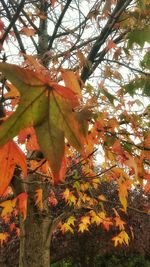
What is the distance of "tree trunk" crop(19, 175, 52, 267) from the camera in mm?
3992

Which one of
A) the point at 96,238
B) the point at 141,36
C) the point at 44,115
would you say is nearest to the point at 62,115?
the point at 44,115

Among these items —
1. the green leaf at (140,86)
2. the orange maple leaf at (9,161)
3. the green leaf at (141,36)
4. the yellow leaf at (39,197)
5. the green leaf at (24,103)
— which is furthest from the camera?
the yellow leaf at (39,197)

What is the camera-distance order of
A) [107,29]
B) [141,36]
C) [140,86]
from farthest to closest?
[140,86] < [107,29] < [141,36]

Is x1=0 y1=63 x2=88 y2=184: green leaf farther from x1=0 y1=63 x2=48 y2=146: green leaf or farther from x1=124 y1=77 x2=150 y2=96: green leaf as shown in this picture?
x1=124 y1=77 x2=150 y2=96: green leaf

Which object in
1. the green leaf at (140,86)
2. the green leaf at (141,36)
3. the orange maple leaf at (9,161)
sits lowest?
the orange maple leaf at (9,161)

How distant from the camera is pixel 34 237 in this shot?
404 centimetres

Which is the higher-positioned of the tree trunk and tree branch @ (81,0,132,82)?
tree branch @ (81,0,132,82)

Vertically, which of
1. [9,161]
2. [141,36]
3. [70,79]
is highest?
[141,36]

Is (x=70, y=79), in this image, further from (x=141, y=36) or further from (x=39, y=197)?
(x=39, y=197)

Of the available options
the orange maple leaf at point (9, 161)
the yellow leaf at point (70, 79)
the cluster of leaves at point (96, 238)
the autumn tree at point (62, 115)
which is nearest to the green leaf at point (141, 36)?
the autumn tree at point (62, 115)

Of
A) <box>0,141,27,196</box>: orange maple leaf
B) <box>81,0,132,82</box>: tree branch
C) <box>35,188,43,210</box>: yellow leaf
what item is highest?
<box>81,0,132,82</box>: tree branch

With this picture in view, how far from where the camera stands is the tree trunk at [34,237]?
3992 mm

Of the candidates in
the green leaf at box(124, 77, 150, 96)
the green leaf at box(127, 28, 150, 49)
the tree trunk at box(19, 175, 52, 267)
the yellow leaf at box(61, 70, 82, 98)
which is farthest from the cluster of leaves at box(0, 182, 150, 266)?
the yellow leaf at box(61, 70, 82, 98)

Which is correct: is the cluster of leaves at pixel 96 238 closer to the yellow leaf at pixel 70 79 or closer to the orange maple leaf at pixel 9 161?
the yellow leaf at pixel 70 79
